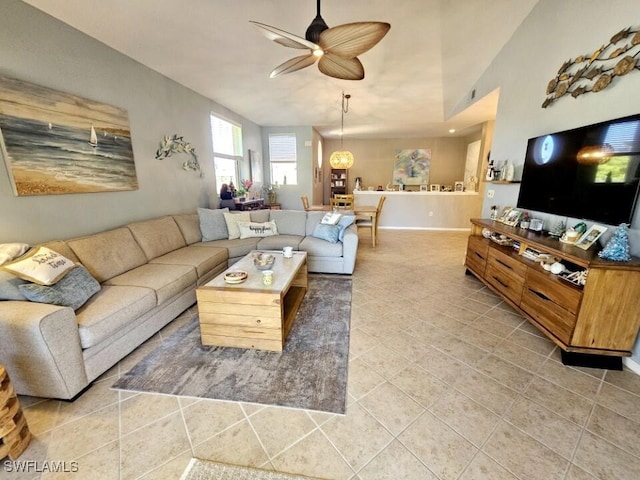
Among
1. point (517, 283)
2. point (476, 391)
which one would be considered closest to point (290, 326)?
point (476, 391)

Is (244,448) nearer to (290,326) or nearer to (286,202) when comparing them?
(290,326)

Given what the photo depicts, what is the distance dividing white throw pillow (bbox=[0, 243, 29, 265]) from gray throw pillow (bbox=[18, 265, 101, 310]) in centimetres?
29

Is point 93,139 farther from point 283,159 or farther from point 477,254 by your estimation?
point 283,159

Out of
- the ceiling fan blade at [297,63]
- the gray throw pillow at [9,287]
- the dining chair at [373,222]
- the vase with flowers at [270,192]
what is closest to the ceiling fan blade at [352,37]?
the ceiling fan blade at [297,63]

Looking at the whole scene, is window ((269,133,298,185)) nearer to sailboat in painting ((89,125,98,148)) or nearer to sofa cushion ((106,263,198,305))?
sailboat in painting ((89,125,98,148))

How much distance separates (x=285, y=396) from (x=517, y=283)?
88.3 inches

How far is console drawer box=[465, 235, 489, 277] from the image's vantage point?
10.1 ft

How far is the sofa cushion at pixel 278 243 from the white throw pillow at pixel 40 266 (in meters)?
1.96

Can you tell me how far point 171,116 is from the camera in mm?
3559

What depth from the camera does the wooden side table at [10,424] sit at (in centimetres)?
117

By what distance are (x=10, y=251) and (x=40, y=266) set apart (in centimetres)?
28

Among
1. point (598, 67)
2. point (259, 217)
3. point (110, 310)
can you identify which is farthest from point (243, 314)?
point (598, 67)

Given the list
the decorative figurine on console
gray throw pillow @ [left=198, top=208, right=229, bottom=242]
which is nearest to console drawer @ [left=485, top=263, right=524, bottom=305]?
the decorative figurine on console

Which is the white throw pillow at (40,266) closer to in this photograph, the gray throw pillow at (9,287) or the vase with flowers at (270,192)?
the gray throw pillow at (9,287)
